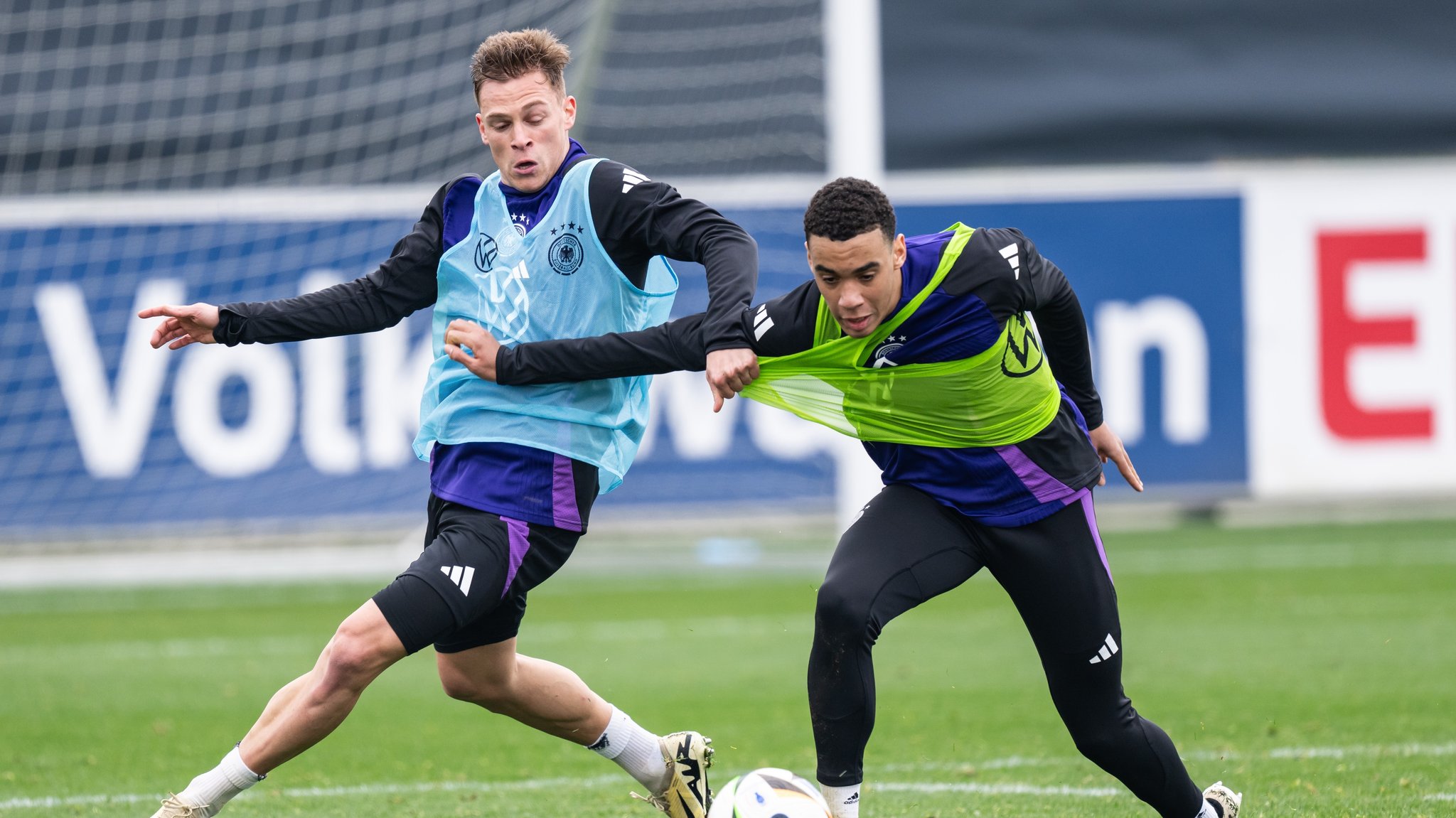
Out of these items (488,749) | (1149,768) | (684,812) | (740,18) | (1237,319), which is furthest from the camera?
(740,18)

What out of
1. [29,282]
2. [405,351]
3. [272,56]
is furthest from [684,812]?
[272,56]

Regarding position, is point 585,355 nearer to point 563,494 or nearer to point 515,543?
point 563,494

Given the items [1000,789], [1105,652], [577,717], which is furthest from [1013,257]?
[1000,789]

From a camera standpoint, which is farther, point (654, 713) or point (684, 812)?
point (654, 713)

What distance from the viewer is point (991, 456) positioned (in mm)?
4500

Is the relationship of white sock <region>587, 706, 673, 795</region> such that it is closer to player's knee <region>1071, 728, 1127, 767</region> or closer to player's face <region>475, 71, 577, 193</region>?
player's knee <region>1071, 728, 1127, 767</region>

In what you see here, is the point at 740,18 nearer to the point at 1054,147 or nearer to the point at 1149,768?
the point at 1054,147

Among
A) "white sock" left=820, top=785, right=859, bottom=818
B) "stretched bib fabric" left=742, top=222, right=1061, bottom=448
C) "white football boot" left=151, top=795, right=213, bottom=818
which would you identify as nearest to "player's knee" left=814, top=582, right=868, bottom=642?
"white sock" left=820, top=785, right=859, bottom=818

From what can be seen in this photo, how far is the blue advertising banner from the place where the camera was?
11.8m

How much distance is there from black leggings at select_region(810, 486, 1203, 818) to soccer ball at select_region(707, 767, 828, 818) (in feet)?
0.26

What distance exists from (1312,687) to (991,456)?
389 centimetres

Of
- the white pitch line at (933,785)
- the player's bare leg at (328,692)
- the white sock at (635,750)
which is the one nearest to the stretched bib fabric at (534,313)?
the player's bare leg at (328,692)

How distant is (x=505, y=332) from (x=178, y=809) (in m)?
1.56

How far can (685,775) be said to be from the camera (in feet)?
17.1
